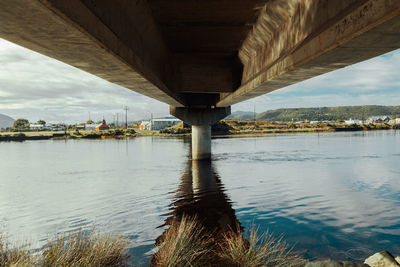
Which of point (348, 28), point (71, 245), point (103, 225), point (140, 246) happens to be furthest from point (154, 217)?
point (348, 28)

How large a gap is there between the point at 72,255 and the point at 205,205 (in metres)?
10.0

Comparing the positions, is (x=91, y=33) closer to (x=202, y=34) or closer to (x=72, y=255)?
(x=72, y=255)

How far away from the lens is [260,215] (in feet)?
48.9

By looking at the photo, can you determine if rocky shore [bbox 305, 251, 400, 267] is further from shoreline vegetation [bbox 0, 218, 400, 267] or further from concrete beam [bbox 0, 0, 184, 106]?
concrete beam [bbox 0, 0, 184, 106]

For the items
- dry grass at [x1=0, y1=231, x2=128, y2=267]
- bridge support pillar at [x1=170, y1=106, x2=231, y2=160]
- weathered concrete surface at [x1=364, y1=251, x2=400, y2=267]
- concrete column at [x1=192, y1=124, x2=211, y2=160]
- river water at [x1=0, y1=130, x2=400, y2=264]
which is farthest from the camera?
concrete column at [x1=192, y1=124, x2=211, y2=160]

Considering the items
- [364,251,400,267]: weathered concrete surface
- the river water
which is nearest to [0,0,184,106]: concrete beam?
the river water

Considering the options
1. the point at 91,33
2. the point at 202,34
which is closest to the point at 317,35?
the point at 91,33

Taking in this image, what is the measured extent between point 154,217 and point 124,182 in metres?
11.6

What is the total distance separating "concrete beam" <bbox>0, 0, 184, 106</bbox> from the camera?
4.22 meters

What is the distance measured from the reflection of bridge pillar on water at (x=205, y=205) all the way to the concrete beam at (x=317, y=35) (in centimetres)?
643

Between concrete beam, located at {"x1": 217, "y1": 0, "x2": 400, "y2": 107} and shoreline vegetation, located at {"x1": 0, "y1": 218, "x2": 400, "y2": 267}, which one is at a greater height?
concrete beam, located at {"x1": 217, "y1": 0, "x2": 400, "y2": 107}

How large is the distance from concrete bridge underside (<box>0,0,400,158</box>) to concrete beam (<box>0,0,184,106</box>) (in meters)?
0.02

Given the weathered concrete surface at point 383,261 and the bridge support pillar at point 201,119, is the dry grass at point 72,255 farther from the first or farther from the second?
the bridge support pillar at point 201,119

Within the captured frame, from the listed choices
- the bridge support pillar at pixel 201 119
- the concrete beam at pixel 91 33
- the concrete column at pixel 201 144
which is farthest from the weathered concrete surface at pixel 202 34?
the concrete column at pixel 201 144
